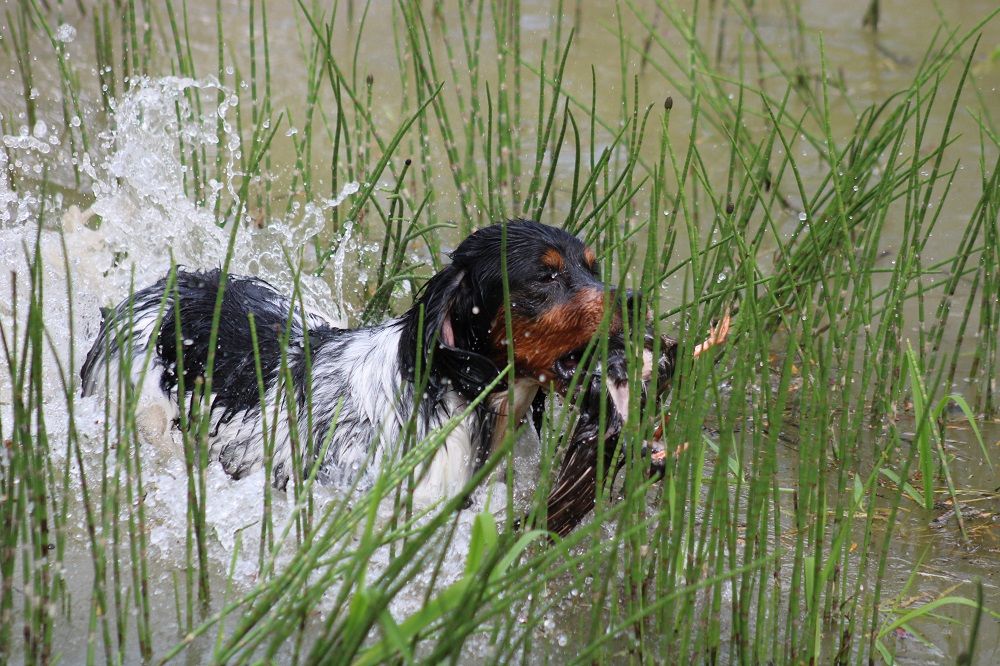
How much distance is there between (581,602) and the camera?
3375mm

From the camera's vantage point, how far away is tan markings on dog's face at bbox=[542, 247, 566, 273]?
3.38m

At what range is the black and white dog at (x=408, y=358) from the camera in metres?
3.35

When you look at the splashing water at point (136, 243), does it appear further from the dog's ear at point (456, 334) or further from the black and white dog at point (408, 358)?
the dog's ear at point (456, 334)

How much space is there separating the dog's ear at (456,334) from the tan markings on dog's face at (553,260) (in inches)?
8.7

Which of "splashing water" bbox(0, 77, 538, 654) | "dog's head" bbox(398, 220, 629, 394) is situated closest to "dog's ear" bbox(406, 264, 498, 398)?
"dog's head" bbox(398, 220, 629, 394)

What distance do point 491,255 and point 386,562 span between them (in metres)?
0.97

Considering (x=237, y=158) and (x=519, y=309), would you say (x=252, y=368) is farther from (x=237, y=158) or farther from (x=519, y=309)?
(x=237, y=158)

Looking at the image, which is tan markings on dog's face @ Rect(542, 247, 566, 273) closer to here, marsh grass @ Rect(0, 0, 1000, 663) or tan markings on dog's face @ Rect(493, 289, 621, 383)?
tan markings on dog's face @ Rect(493, 289, 621, 383)

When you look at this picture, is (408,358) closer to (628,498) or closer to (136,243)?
(628,498)

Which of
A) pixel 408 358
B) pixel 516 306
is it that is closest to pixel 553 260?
pixel 516 306

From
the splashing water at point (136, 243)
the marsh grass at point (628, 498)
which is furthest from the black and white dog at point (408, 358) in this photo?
the splashing water at point (136, 243)

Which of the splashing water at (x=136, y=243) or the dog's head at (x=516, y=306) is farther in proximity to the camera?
the splashing water at (x=136, y=243)

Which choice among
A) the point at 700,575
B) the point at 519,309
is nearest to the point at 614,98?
the point at 519,309

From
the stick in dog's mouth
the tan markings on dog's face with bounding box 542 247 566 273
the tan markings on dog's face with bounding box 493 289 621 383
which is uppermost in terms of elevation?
the tan markings on dog's face with bounding box 542 247 566 273
